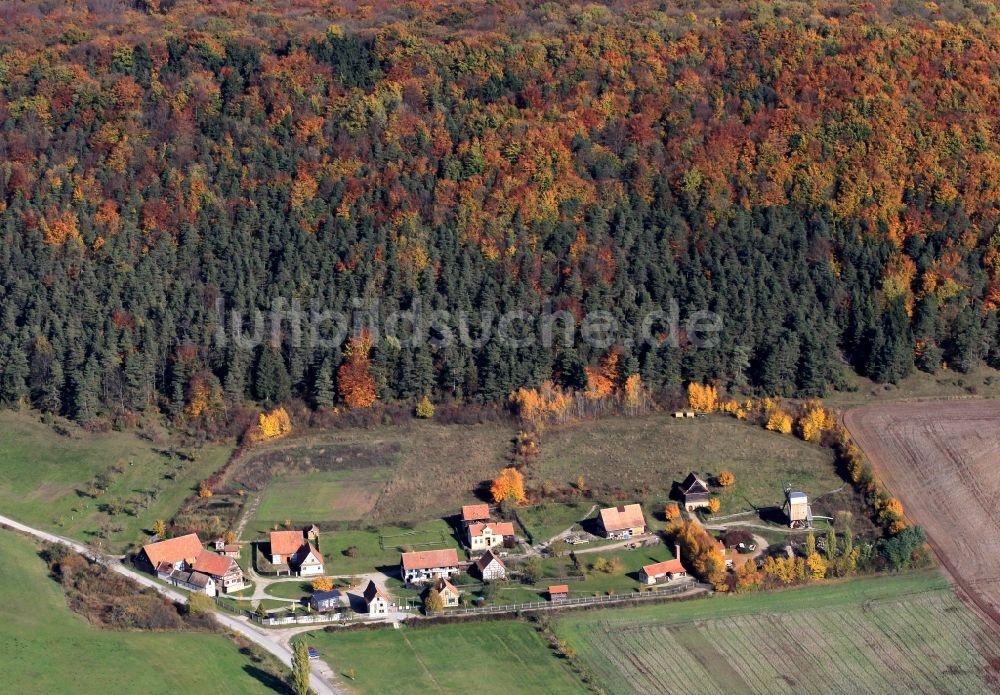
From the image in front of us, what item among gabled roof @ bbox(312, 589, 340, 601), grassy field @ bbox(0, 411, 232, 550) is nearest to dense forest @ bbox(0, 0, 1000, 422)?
grassy field @ bbox(0, 411, 232, 550)

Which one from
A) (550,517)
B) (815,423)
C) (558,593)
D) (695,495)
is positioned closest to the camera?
(558,593)

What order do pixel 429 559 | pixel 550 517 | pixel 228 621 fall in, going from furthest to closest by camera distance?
pixel 550 517, pixel 429 559, pixel 228 621

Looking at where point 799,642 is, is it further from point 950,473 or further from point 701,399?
point 701,399

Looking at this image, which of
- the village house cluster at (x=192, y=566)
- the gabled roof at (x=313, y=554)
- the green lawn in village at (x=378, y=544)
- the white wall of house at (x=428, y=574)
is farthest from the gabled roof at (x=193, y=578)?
the white wall of house at (x=428, y=574)

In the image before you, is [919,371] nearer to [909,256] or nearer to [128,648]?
[909,256]

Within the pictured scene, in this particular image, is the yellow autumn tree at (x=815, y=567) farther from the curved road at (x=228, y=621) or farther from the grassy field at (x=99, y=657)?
the grassy field at (x=99, y=657)

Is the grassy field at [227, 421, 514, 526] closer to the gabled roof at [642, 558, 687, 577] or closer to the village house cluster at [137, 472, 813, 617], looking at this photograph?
the village house cluster at [137, 472, 813, 617]

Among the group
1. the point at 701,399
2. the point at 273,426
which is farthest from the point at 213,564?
the point at 701,399
